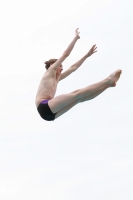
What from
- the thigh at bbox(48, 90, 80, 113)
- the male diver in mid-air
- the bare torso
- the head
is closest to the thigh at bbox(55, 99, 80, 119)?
the male diver in mid-air

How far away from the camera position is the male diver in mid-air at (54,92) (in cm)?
1141

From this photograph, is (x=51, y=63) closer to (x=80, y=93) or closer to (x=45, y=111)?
(x=45, y=111)

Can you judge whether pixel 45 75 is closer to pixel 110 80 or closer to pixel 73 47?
pixel 73 47

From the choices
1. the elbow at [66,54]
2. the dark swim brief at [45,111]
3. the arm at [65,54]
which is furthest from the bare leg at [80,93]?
the elbow at [66,54]

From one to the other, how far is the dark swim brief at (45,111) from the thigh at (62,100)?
0.14 meters

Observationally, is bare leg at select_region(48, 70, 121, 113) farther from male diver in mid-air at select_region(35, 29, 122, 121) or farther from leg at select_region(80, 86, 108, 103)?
leg at select_region(80, 86, 108, 103)

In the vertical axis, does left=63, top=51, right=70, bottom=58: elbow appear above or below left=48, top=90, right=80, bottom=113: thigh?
above

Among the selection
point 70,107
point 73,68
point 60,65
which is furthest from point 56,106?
point 73,68

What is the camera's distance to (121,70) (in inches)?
468

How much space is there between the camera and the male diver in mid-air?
37.4 ft

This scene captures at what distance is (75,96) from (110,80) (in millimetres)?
1006

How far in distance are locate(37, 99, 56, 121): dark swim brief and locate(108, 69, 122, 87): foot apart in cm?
180

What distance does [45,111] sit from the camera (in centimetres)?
1196

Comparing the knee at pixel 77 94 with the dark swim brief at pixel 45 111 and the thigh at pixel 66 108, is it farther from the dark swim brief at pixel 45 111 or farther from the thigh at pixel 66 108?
the dark swim brief at pixel 45 111
